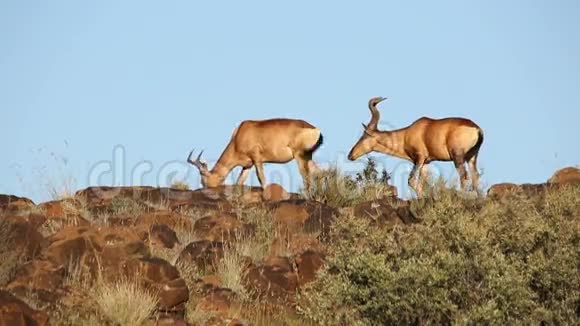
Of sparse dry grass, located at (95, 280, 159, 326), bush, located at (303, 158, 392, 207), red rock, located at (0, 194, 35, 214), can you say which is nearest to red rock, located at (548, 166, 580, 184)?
bush, located at (303, 158, 392, 207)

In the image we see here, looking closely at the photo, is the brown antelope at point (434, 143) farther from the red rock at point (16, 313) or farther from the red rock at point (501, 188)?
the red rock at point (16, 313)

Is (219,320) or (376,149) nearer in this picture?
(219,320)

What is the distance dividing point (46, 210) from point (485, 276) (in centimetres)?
780

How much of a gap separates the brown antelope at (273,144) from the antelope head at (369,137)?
1835 mm

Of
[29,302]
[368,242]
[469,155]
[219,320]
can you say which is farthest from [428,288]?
[469,155]

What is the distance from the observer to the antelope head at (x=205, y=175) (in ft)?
98.5

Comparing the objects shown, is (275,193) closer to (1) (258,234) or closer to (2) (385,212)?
(2) (385,212)

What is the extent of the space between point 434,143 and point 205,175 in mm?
6567

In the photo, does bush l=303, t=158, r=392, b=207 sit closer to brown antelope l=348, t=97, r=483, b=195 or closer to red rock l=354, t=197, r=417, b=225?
red rock l=354, t=197, r=417, b=225

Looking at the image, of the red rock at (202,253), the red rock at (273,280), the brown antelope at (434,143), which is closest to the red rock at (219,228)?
the red rock at (202,253)

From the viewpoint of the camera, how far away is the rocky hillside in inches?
469

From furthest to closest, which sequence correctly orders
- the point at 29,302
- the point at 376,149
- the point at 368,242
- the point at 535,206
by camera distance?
1. the point at 376,149
2. the point at 535,206
3. the point at 368,242
4. the point at 29,302

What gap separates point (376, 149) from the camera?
1156 inches

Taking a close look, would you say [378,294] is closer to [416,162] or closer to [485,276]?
[485,276]
